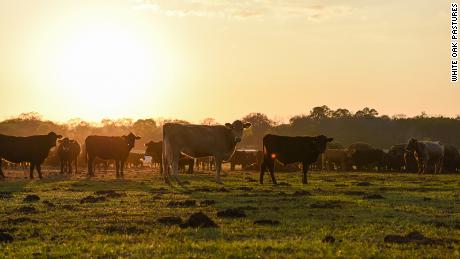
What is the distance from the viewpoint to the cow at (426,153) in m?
52.1

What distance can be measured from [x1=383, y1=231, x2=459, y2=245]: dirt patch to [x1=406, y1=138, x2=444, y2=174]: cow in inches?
1629

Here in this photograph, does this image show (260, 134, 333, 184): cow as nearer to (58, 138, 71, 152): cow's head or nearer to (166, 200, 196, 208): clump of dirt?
(166, 200, 196, 208): clump of dirt

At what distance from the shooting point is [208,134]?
3133 centimetres

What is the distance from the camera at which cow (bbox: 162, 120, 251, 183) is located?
31047 millimetres

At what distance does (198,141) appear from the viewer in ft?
102

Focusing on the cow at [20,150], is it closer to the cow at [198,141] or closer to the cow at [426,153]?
the cow at [198,141]

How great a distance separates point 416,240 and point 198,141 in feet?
68.2

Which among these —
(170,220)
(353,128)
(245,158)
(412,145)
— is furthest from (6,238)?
(353,128)

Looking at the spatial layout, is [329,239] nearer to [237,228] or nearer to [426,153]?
[237,228]

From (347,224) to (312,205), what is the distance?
377 centimetres

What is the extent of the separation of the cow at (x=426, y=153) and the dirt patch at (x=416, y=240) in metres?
41.4

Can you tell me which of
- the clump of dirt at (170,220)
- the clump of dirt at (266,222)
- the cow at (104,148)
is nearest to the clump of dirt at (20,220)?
the clump of dirt at (170,220)

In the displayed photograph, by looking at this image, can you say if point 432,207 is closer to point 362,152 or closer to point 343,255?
point 343,255

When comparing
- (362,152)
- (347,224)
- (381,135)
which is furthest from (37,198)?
(381,135)
